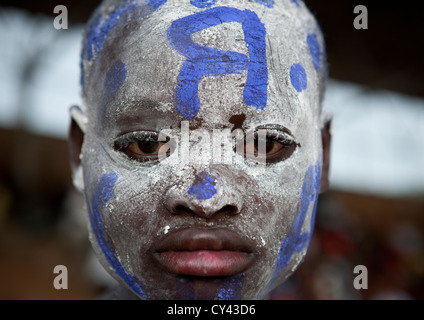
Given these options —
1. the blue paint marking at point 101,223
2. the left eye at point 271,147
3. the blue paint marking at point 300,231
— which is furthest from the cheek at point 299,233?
the blue paint marking at point 101,223

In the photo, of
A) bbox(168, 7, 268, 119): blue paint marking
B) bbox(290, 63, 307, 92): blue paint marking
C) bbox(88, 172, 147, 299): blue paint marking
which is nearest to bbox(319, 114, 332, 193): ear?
bbox(290, 63, 307, 92): blue paint marking

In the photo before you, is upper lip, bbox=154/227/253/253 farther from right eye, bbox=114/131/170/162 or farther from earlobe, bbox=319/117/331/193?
earlobe, bbox=319/117/331/193

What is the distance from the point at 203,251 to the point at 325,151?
823 millimetres

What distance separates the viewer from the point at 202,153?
1.52 meters

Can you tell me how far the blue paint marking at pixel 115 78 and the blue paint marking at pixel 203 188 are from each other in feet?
1.56

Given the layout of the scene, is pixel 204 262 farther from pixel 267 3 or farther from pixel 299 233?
pixel 267 3

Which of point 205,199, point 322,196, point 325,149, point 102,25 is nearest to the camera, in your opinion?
point 205,199

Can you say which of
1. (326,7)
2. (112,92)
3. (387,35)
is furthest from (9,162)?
(112,92)

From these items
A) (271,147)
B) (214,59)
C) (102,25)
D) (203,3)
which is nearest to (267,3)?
(203,3)

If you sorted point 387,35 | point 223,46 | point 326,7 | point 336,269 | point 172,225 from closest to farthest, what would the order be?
1. point 172,225
2. point 223,46
3. point 336,269
4. point 326,7
5. point 387,35

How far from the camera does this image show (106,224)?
5.46 feet

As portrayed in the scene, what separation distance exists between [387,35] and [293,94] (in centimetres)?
836

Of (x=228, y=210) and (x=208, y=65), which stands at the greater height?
(x=208, y=65)
